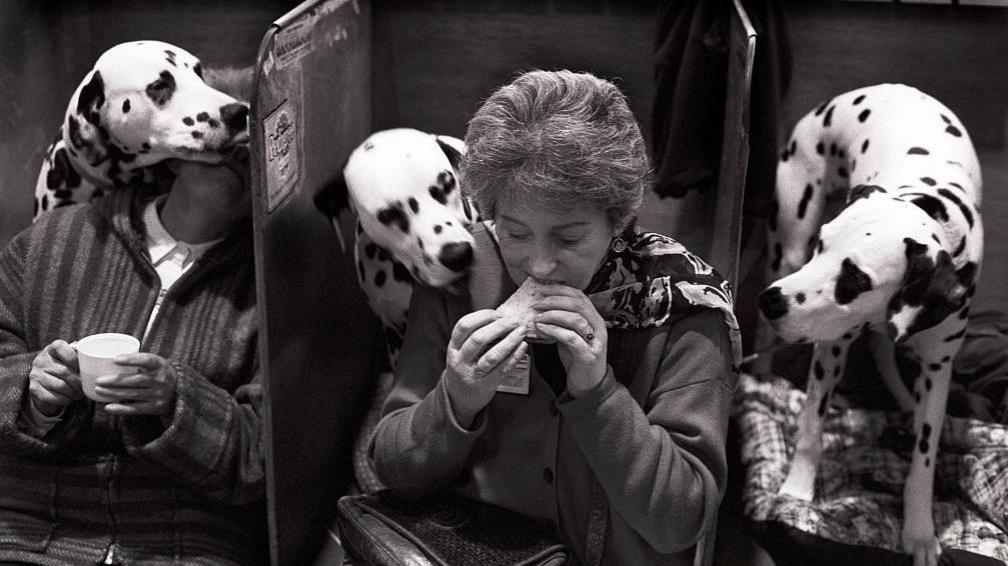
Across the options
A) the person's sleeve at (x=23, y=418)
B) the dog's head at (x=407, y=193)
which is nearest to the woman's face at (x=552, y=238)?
the dog's head at (x=407, y=193)

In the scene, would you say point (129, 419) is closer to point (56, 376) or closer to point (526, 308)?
point (56, 376)

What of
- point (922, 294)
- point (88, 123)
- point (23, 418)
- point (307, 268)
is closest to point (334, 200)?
point (307, 268)

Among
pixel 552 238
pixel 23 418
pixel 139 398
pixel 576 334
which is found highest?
pixel 552 238

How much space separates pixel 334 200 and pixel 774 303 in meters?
1.05

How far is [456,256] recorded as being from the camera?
8.14ft

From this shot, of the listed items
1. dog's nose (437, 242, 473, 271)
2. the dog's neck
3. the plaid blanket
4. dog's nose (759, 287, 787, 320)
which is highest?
dog's nose (437, 242, 473, 271)

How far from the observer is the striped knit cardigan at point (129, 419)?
254 cm

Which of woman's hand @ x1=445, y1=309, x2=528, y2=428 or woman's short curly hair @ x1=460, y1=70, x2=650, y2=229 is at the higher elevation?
woman's short curly hair @ x1=460, y1=70, x2=650, y2=229

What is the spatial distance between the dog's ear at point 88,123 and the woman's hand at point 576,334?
1.25 metres

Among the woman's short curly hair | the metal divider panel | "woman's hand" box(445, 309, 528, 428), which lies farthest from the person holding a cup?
the metal divider panel

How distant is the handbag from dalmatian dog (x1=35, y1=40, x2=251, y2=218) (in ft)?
2.89

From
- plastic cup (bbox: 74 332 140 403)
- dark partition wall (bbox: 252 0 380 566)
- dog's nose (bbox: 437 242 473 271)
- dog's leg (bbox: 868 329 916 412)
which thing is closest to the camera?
plastic cup (bbox: 74 332 140 403)

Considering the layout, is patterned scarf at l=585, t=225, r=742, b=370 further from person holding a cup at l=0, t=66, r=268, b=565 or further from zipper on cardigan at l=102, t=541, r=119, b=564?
zipper on cardigan at l=102, t=541, r=119, b=564

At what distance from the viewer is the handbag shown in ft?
6.86
